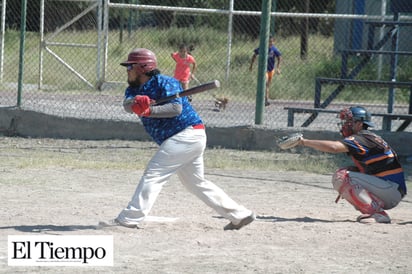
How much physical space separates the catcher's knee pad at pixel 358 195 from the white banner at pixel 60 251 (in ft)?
8.22

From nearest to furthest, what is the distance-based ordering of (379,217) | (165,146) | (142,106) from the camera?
(142,106) → (165,146) → (379,217)

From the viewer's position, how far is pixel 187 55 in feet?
60.5

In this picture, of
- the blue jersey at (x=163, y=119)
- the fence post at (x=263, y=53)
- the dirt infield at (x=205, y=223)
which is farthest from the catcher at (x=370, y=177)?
the fence post at (x=263, y=53)

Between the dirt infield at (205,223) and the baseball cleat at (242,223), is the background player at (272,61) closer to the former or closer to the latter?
the dirt infield at (205,223)

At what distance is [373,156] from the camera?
8.35m

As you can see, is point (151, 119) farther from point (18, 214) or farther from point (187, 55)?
point (187, 55)

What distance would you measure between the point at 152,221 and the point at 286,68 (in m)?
13.1

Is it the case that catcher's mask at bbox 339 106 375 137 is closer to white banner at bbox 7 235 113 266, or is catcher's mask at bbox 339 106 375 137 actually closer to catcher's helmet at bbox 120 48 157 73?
catcher's helmet at bbox 120 48 157 73

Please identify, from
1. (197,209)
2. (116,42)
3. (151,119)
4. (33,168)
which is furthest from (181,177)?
(116,42)

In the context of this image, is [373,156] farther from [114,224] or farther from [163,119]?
[114,224]

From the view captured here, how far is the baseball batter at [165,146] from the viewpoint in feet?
24.3

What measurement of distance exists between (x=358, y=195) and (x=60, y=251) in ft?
10.2

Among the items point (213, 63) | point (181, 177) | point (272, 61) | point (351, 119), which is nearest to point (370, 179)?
point (351, 119)

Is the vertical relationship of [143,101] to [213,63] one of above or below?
above
